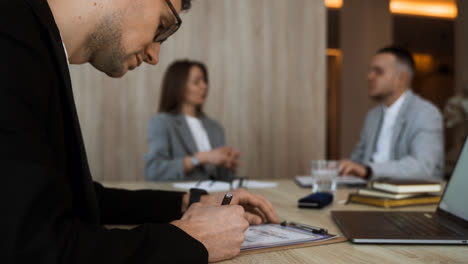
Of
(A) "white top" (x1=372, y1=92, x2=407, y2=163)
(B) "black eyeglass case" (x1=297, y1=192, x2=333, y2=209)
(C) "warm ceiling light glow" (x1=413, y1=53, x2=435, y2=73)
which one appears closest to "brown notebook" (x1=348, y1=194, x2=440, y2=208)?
(B) "black eyeglass case" (x1=297, y1=192, x2=333, y2=209)

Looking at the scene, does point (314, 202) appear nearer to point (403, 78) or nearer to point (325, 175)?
point (325, 175)

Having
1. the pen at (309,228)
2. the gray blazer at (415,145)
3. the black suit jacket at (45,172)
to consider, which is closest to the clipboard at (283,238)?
the pen at (309,228)

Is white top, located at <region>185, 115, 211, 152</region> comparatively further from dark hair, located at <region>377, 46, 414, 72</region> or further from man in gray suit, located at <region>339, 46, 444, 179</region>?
dark hair, located at <region>377, 46, 414, 72</region>

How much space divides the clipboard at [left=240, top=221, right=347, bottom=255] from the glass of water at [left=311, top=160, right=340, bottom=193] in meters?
0.63

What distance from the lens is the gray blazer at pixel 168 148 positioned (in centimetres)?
250

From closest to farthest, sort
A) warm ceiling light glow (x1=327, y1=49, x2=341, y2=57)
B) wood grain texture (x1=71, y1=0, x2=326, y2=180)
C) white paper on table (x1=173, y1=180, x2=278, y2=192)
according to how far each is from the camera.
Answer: white paper on table (x1=173, y1=180, x2=278, y2=192) < wood grain texture (x1=71, y1=0, x2=326, y2=180) < warm ceiling light glow (x1=327, y1=49, x2=341, y2=57)

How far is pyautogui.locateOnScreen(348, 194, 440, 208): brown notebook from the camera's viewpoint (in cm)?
125

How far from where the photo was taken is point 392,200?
125cm

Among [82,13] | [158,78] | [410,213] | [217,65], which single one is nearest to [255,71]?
[217,65]

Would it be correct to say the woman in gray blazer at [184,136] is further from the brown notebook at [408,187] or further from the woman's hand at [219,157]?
the brown notebook at [408,187]

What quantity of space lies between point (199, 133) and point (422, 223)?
2.22 meters

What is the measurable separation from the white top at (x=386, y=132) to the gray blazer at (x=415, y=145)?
0.06 meters

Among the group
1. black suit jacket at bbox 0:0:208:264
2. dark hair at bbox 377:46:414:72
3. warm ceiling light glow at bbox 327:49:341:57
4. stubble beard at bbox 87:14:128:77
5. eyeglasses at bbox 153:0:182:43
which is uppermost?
warm ceiling light glow at bbox 327:49:341:57

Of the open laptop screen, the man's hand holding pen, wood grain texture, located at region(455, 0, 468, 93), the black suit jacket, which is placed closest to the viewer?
the black suit jacket
